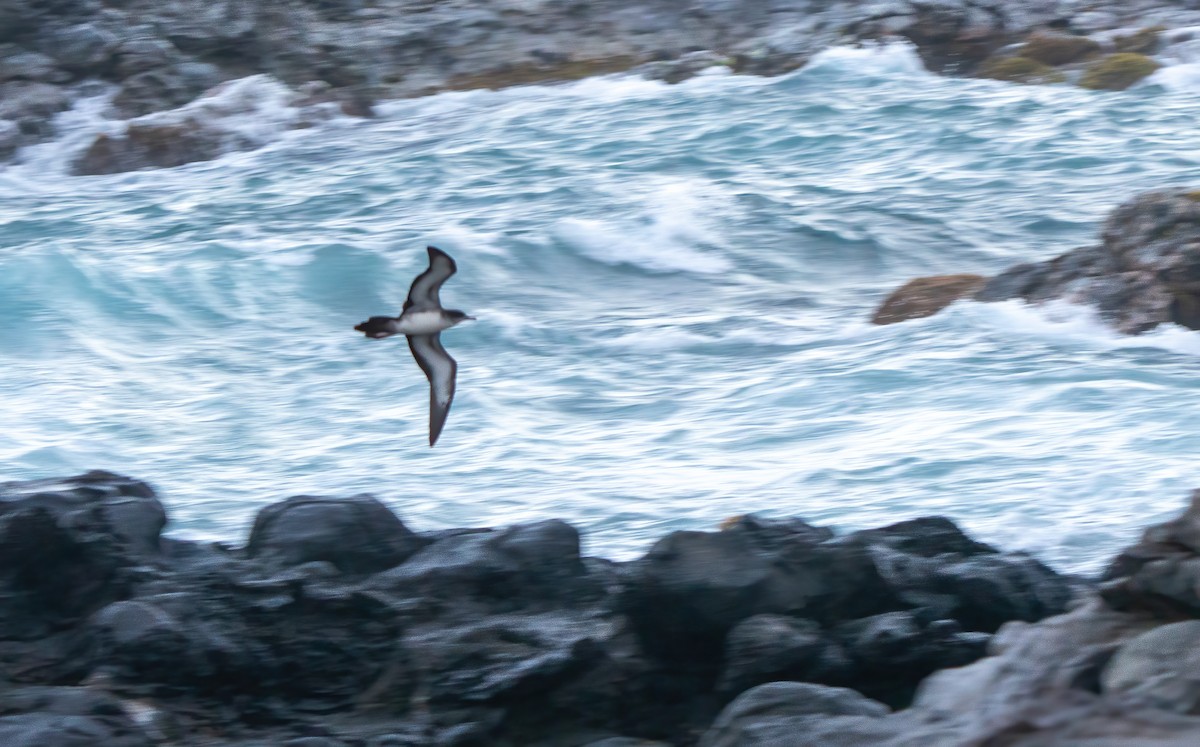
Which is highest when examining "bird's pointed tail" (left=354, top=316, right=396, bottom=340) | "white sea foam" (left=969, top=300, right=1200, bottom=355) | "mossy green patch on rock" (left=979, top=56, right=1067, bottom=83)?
"bird's pointed tail" (left=354, top=316, right=396, bottom=340)

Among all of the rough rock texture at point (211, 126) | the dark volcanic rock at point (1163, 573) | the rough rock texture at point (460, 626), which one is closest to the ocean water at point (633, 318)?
the rough rock texture at point (211, 126)

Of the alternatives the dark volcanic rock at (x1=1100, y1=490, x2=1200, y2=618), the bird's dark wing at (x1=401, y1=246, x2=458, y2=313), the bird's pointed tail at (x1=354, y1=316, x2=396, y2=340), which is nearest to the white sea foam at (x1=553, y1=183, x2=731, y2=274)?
the bird's dark wing at (x1=401, y1=246, x2=458, y2=313)

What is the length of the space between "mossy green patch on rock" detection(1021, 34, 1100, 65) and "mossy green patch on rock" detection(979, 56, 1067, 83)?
0.17m

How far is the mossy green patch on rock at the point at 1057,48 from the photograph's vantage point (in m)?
19.2

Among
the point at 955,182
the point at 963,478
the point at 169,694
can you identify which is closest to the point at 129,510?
the point at 169,694

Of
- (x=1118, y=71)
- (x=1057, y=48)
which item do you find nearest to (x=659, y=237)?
(x=1118, y=71)

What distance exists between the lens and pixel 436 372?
6.56 metres

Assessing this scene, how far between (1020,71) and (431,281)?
48.3 ft

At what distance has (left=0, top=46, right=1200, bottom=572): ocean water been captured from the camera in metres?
8.41

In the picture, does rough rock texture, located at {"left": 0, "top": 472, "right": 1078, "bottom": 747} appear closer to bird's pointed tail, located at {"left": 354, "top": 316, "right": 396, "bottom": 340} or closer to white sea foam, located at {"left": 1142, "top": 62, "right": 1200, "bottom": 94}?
bird's pointed tail, located at {"left": 354, "top": 316, "right": 396, "bottom": 340}

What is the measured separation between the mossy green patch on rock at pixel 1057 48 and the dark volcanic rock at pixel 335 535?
14.7m

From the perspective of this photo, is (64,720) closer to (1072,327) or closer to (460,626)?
(460,626)

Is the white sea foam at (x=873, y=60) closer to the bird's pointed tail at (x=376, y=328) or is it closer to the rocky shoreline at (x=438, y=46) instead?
the rocky shoreline at (x=438, y=46)

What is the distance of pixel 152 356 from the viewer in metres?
12.4
